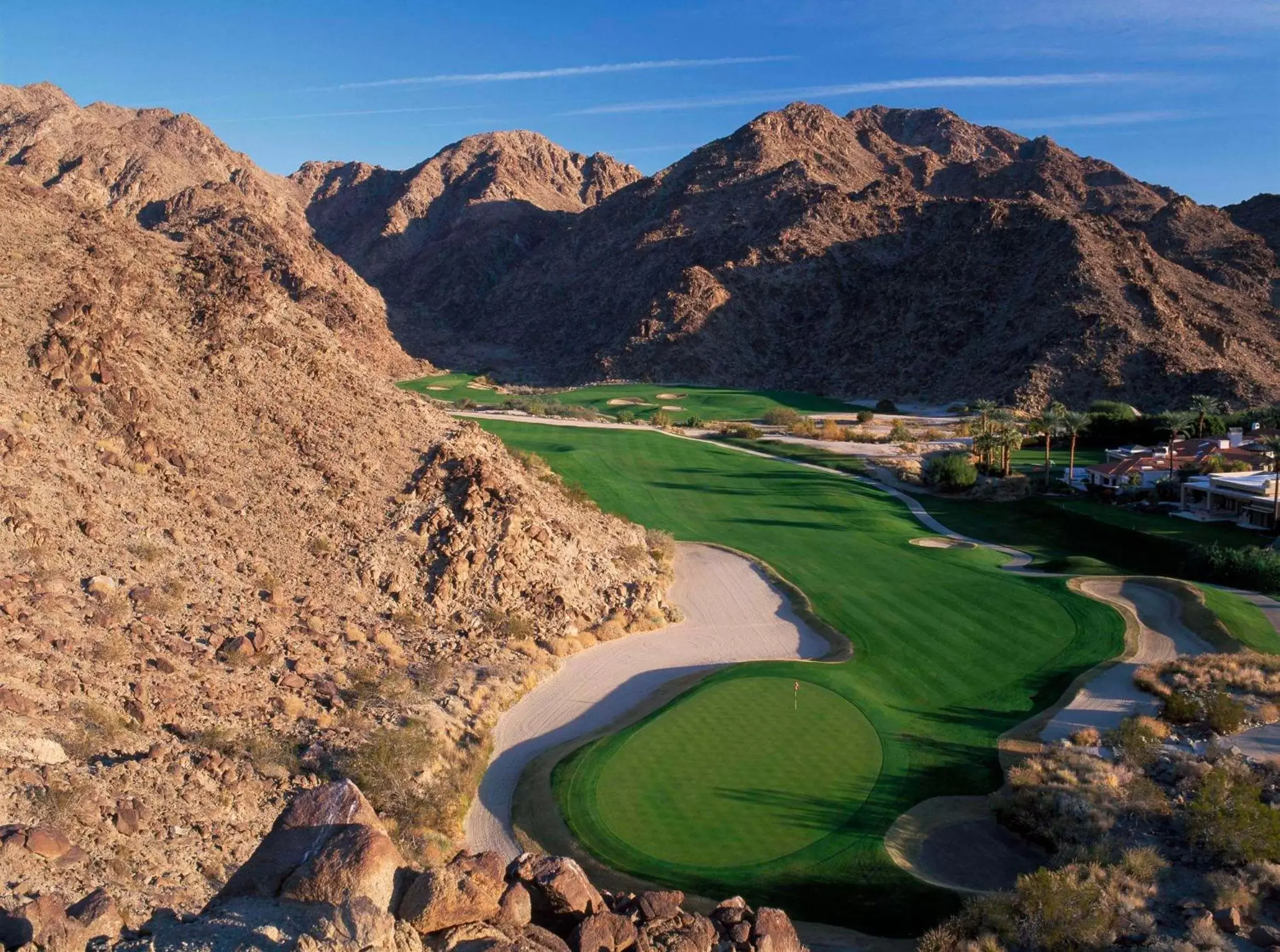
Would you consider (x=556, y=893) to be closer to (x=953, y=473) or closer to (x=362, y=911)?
(x=362, y=911)

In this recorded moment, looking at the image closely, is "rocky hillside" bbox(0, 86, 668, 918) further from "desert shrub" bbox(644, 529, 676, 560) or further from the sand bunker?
the sand bunker

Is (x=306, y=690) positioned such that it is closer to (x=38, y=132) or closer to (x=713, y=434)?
(x=713, y=434)

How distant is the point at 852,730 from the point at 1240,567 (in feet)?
70.8

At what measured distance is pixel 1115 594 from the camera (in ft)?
100

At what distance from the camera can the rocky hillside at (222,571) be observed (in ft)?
44.0

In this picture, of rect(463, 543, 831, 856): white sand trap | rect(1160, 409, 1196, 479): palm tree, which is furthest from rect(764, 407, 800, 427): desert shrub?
rect(463, 543, 831, 856): white sand trap

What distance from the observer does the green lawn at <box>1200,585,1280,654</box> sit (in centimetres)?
2581

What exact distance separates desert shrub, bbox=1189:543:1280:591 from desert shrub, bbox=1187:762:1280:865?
20337mm

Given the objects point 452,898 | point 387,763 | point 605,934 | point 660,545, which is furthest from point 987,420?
point 452,898

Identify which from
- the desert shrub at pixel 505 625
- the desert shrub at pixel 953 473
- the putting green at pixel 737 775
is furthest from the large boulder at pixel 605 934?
the desert shrub at pixel 953 473

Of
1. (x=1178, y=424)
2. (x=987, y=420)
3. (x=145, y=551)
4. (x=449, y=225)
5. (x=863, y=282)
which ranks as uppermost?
(x=449, y=225)

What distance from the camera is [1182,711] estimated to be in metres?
20.1

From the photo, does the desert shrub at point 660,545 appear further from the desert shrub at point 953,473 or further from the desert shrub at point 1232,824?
the desert shrub at point 953,473

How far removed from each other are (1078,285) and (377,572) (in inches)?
3460
